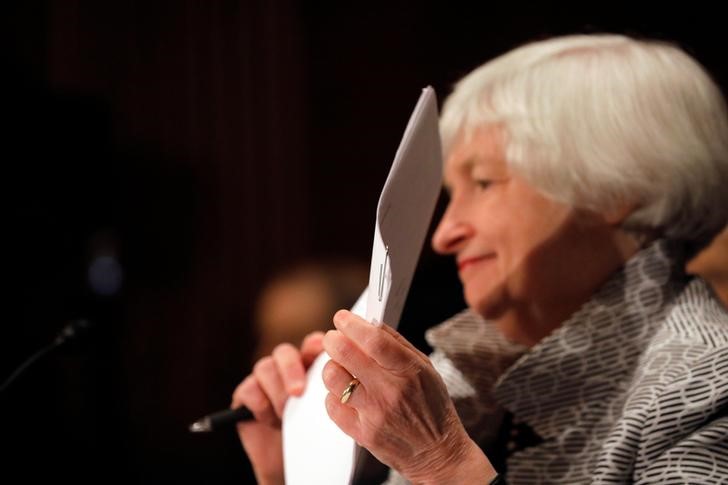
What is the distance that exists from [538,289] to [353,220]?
1.53m

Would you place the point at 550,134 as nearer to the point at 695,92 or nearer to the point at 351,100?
the point at 695,92

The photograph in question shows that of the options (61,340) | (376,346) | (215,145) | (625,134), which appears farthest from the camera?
(215,145)

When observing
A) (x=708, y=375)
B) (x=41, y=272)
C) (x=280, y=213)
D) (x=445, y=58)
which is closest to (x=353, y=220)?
(x=280, y=213)

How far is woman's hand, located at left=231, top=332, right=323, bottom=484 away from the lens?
1.06 meters

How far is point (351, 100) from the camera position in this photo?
2.52 m

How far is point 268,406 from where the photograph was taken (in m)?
1.07

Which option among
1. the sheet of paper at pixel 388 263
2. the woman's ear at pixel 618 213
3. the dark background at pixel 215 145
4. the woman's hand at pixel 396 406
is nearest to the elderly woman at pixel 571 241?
the woman's ear at pixel 618 213

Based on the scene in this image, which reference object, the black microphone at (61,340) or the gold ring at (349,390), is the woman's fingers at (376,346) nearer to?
the gold ring at (349,390)

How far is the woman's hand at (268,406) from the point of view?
1060 mm

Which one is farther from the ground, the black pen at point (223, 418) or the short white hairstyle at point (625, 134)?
the short white hairstyle at point (625, 134)

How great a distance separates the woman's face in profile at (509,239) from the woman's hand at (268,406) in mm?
252

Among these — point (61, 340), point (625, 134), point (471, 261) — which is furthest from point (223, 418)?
point (625, 134)

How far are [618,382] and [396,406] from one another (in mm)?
459

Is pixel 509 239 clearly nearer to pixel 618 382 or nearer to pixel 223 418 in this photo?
pixel 618 382
